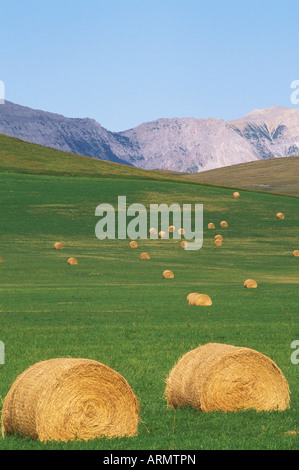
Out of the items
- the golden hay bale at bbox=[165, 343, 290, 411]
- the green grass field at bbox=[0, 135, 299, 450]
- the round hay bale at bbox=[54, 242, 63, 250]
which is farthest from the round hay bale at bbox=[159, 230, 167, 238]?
the golden hay bale at bbox=[165, 343, 290, 411]

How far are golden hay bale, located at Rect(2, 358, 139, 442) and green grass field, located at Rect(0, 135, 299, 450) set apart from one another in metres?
0.26

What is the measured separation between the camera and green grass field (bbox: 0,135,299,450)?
12727 millimetres

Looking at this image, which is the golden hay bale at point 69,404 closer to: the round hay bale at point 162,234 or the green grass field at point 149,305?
the green grass field at point 149,305

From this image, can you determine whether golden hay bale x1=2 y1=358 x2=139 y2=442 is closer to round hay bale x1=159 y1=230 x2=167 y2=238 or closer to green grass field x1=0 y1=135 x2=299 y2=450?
green grass field x1=0 y1=135 x2=299 y2=450

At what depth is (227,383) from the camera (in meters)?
13.5

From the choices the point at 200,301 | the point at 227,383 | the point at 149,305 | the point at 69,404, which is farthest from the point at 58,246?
the point at 69,404

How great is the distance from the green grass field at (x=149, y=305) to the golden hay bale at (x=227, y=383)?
259mm

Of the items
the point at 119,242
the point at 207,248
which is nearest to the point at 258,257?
the point at 207,248

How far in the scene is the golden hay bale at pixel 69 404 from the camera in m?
11.2

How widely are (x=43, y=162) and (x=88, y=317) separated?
85754mm

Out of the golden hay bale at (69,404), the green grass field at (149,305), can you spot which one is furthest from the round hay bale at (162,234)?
the golden hay bale at (69,404)
